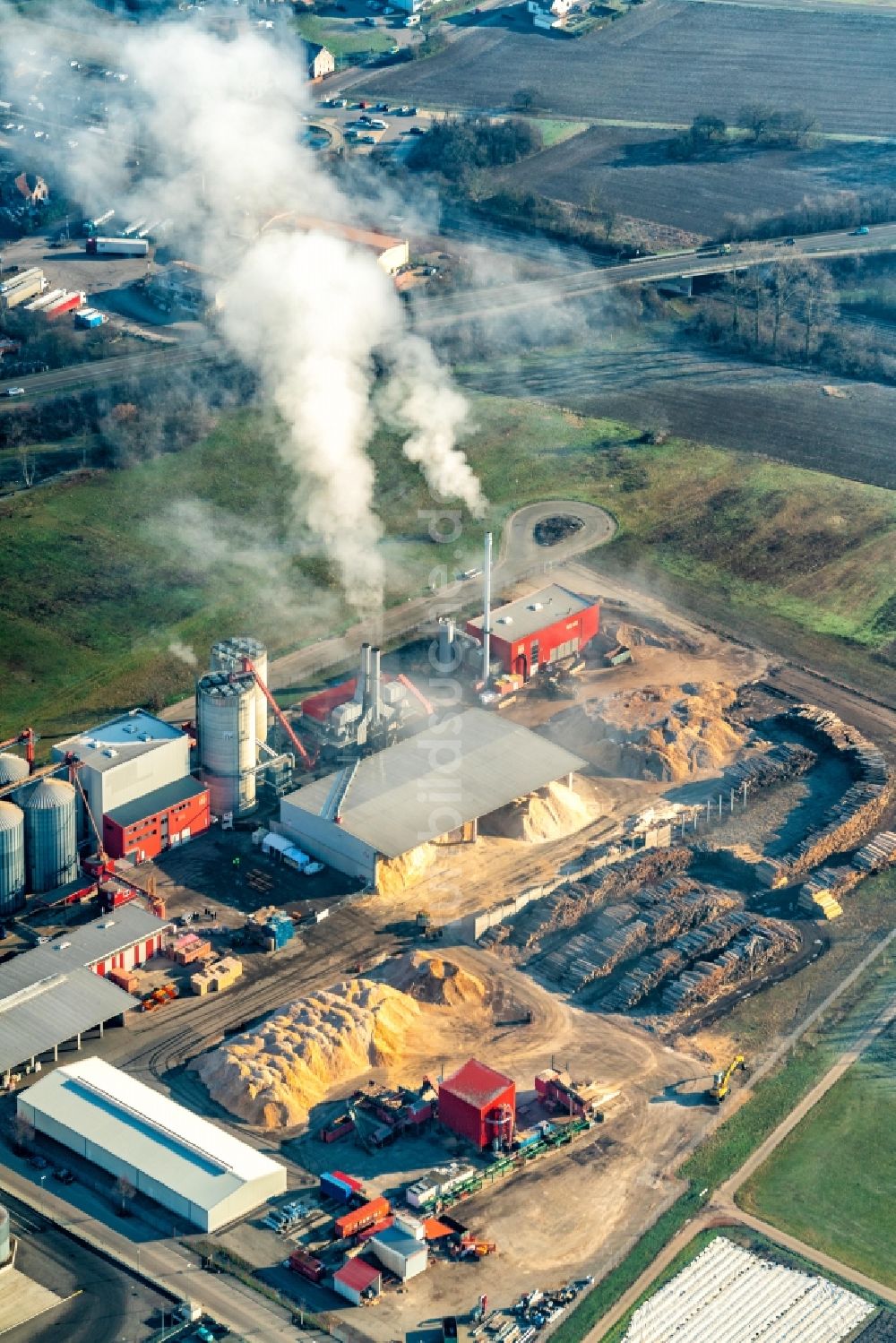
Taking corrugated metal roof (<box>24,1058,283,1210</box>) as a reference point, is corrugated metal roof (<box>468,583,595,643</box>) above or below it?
above

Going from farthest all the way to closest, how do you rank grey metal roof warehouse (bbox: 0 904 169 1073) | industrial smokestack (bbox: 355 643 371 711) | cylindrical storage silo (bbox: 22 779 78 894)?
industrial smokestack (bbox: 355 643 371 711) < cylindrical storage silo (bbox: 22 779 78 894) < grey metal roof warehouse (bbox: 0 904 169 1073)

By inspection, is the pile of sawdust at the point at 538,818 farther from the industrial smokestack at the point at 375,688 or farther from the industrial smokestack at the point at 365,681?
the industrial smokestack at the point at 365,681

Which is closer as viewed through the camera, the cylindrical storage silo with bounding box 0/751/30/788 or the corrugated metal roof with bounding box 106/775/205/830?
the cylindrical storage silo with bounding box 0/751/30/788

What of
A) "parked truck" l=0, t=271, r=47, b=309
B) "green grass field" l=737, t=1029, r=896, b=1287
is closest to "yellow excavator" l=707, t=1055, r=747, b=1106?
"green grass field" l=737, t=1029, r=896, b=1287

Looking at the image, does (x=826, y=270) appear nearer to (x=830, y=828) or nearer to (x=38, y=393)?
(x=38, y=393)

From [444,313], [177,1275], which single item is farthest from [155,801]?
[444,313]

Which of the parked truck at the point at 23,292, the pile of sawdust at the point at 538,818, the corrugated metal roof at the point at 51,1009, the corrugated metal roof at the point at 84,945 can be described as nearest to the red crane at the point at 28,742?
the corrugated metal roof at the point at 84,945

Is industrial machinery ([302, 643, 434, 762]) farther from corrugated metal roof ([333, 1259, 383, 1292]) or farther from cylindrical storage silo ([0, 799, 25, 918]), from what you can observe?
corrugated metal roof ([333, 1259, 383, 1292])
